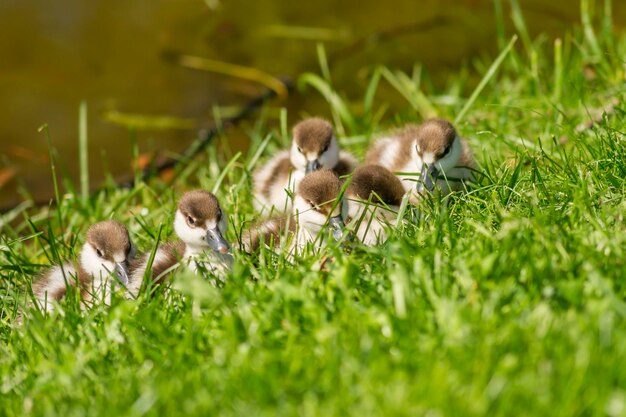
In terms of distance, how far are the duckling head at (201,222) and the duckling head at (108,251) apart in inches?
8.6

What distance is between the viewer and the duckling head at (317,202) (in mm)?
3754

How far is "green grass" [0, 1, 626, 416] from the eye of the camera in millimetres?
2414

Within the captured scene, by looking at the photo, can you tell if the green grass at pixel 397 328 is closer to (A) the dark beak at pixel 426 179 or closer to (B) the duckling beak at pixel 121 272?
(A) the dark beak at pixel 426 179

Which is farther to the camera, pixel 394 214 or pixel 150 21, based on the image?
pixel 150 21

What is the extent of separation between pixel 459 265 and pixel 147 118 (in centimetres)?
506

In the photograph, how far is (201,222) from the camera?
3.76 metres

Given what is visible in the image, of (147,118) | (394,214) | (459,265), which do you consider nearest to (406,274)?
(459,265)

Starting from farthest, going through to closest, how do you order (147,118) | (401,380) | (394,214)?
(147,118) → (394,214) → (401,380)

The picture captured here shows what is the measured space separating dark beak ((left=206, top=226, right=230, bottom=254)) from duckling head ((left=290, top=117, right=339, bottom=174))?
95 centimetres

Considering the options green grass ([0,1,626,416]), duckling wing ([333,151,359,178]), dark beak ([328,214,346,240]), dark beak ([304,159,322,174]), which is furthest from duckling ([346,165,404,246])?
duckling wing ([333,151,359,178])

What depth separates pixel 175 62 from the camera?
816 cm

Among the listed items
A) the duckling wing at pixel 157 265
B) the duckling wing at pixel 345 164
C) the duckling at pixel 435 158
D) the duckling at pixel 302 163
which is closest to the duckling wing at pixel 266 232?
the duckling wing at pixel 157 265

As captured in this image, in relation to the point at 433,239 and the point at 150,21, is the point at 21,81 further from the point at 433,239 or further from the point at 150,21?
the point at 433,239

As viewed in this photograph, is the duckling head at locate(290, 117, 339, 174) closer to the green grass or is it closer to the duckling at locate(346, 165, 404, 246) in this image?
the duckling at locate(346, 165, 404, 246)
